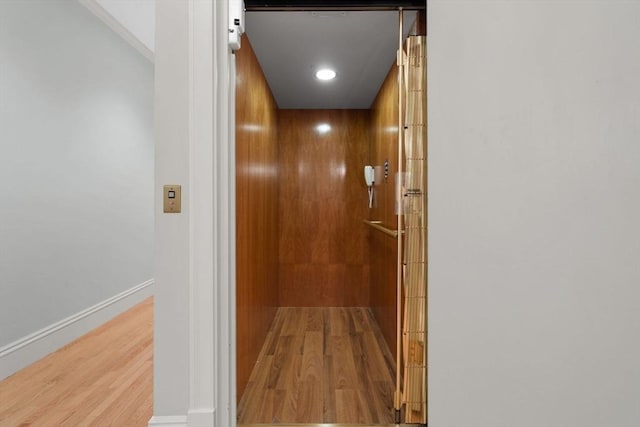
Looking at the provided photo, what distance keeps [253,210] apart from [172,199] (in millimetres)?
984

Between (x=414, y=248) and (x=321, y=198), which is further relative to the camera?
(x=321, y=198)

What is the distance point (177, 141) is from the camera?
1272 mm

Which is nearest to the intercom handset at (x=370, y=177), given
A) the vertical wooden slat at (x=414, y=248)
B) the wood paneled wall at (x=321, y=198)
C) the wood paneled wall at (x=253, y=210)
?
the wood paneled wall at (x=321, y=198)

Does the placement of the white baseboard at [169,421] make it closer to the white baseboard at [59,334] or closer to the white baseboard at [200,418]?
the white baseboard at [200,418]

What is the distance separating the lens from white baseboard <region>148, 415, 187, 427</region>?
4.09ft

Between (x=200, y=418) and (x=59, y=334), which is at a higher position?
(x=200, y=418)

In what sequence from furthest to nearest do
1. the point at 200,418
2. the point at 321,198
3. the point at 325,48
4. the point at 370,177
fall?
the point at 321,198, the point at 370,177, the point at 325,48, the point at 200,418

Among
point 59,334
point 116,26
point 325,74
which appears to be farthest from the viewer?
point 116,26

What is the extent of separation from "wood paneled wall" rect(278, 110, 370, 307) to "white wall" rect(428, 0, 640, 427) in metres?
2.91

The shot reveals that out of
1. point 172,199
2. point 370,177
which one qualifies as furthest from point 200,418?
point 370,177

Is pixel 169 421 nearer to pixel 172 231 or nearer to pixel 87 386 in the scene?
pixel 172 231

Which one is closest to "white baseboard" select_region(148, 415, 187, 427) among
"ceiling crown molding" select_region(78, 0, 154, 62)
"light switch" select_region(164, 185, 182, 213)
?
"light switch" select_region(164, 185, 182, 213)

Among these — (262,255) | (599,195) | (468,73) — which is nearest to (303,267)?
(262,255)

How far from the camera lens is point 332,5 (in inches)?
64.2
